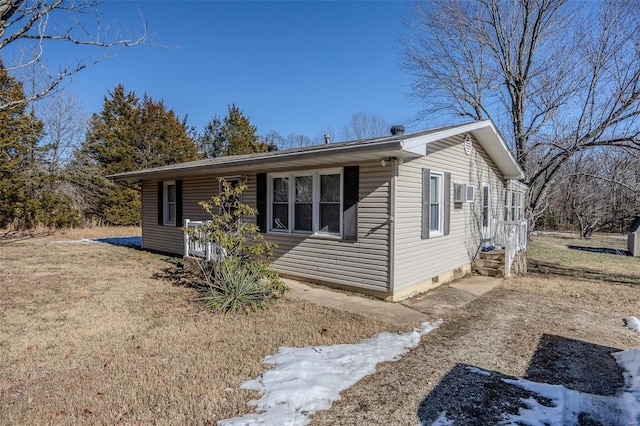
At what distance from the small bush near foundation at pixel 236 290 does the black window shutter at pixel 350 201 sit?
1718mm

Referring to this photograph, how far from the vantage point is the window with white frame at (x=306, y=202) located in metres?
6.81

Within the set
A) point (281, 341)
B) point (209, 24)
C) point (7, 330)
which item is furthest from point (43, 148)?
point (281, 341)

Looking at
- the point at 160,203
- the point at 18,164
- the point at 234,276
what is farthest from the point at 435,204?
the point at 18,164

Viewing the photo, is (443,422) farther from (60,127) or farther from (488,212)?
(60,127)

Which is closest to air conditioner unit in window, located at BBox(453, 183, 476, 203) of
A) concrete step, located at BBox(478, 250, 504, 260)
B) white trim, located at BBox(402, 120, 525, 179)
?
white trim, located at BBox(402, 120, 525, 179)

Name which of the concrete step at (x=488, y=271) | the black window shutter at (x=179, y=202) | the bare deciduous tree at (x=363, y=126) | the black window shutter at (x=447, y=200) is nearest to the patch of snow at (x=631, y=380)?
the black window shutter at (x=447, y=200)

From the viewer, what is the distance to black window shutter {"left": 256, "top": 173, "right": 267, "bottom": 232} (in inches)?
308

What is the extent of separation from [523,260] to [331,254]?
233 inches

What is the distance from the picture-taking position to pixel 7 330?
445 cm

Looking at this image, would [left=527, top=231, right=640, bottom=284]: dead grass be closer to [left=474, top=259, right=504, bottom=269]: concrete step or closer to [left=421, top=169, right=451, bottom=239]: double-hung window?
[left=474, top=259, right=504, bottom=269]: concrete step

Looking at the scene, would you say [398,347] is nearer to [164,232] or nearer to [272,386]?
[272,386]

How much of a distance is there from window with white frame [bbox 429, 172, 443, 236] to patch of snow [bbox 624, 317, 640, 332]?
3.22 meters

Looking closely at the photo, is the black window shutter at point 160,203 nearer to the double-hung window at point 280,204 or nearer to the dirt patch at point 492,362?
the double-hung window at point 280,204

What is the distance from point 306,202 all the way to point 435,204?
2.71 meters
